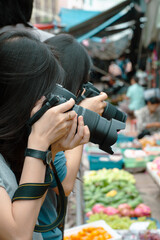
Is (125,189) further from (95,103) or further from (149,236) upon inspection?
(95,103)

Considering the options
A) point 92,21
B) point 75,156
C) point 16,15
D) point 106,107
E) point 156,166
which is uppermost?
point 16,15

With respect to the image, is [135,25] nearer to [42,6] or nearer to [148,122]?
[148,122]

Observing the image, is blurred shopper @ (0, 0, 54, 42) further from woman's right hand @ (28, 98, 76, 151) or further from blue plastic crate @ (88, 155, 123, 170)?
blue plastic crate @ (88, 155, 123, 170)

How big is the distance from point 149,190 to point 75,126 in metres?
3.73

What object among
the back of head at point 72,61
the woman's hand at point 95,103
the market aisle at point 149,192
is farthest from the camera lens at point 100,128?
the market aisle at point 149,192

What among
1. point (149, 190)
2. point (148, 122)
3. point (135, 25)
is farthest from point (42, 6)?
point (149, 190)

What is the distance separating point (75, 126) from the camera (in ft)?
3.42

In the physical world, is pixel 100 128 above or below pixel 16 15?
below

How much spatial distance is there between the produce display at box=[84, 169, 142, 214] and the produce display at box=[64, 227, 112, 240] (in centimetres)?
119

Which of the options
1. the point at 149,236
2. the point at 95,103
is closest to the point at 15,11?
the point at 95,103

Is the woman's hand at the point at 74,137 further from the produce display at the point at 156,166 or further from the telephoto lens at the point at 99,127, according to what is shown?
the produce display at the point at 156,166

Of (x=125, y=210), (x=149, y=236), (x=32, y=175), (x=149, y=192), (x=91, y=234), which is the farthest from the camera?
(x=149, y=192)

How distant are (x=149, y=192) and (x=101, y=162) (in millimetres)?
1031

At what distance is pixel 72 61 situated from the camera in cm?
151
